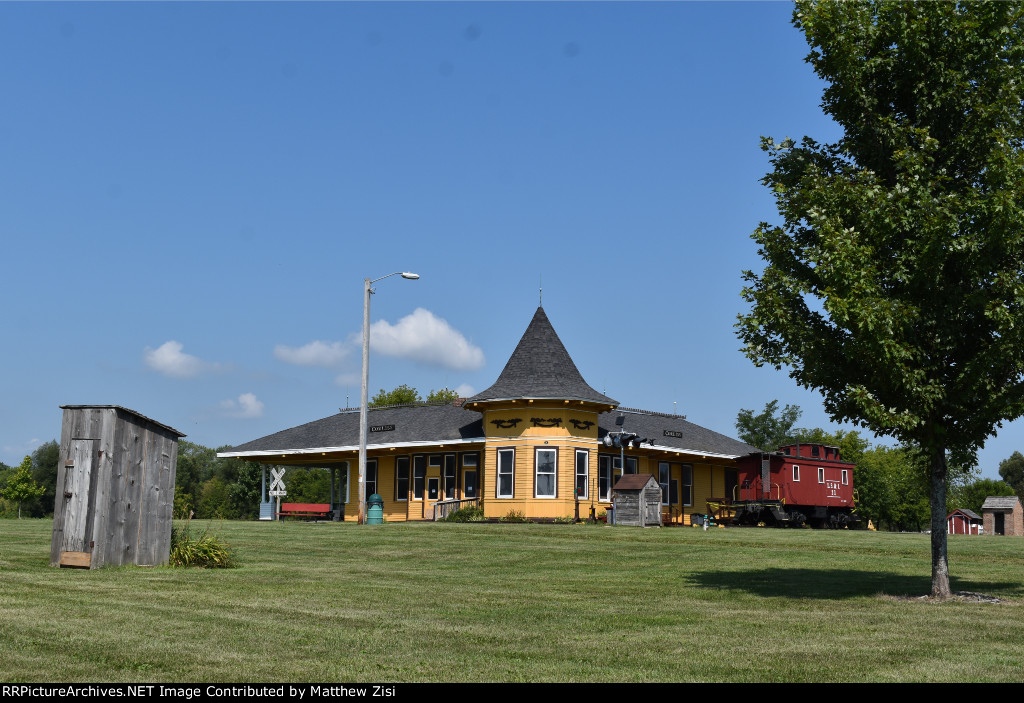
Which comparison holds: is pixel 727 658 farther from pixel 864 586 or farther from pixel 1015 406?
pixel 864 586

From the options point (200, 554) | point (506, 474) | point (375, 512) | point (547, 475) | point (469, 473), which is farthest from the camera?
point (469, 473)

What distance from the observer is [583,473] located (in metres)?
42.5

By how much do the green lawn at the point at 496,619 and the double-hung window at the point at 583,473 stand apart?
64.6 feet

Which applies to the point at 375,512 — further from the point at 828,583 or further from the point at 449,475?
the point at 828,583

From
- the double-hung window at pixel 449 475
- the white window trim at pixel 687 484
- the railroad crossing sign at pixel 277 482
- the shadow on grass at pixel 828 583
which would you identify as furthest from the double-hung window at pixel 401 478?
the shadow on grass at pixel 828 583

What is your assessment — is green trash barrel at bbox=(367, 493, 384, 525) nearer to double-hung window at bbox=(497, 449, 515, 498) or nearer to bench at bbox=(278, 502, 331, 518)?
double-hung window at bbox=(497, 449, 515, 498)

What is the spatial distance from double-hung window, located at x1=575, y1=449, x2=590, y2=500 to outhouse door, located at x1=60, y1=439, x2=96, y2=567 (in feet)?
93.6

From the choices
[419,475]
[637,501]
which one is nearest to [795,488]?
[637,501]

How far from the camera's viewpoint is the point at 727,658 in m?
9.23

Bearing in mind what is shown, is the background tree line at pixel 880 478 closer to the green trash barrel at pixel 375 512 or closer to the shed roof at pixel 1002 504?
the shed roof at pixel 1002 504

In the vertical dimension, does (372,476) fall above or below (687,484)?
above

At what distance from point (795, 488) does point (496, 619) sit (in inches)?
1492

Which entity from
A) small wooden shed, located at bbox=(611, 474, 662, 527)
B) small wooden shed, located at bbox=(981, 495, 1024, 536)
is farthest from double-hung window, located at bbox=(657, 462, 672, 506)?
small wooden shed, located at bbox=(981, 495, 1024, 536)

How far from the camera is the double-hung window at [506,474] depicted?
42.2m
